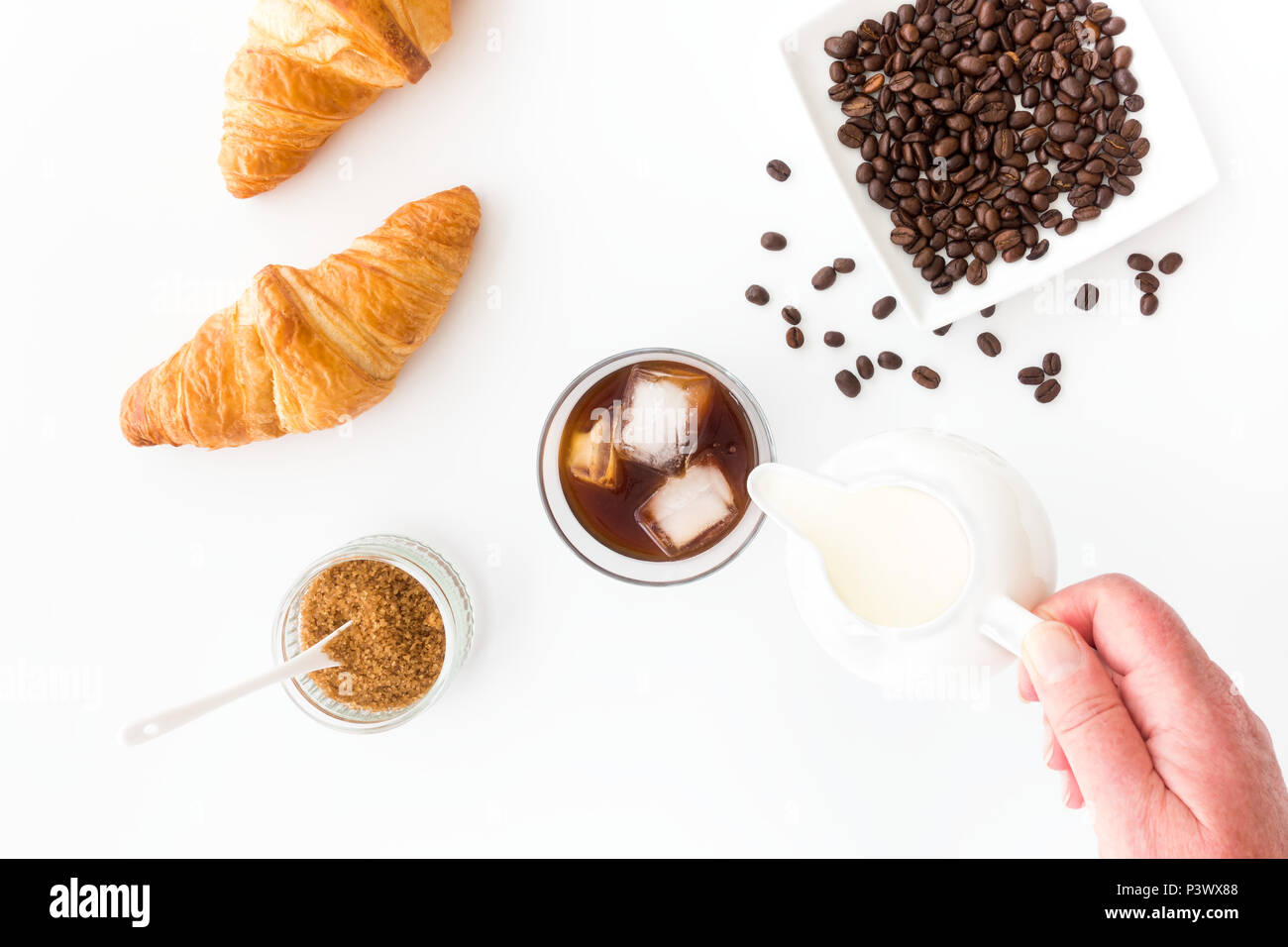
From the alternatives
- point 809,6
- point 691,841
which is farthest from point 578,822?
point 809,6

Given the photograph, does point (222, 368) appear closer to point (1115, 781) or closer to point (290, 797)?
point (290, 797)

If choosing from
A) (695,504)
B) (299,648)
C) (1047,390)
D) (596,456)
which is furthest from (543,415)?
(1047,390)

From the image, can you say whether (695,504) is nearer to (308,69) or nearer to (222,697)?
(222,697)

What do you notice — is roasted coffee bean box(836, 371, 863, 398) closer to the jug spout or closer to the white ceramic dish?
the white ceramic dish

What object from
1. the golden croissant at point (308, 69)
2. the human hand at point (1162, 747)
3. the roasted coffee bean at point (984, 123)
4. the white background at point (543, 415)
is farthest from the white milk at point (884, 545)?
the golden croissant at point (308, 69)

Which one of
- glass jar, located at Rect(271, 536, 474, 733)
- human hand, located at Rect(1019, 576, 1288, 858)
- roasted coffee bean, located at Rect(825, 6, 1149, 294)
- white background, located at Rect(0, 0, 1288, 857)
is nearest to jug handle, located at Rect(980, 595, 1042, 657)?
human hand, located at Rect(1019, 576, 1288, 858)

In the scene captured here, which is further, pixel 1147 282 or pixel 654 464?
pixel 1147 282
